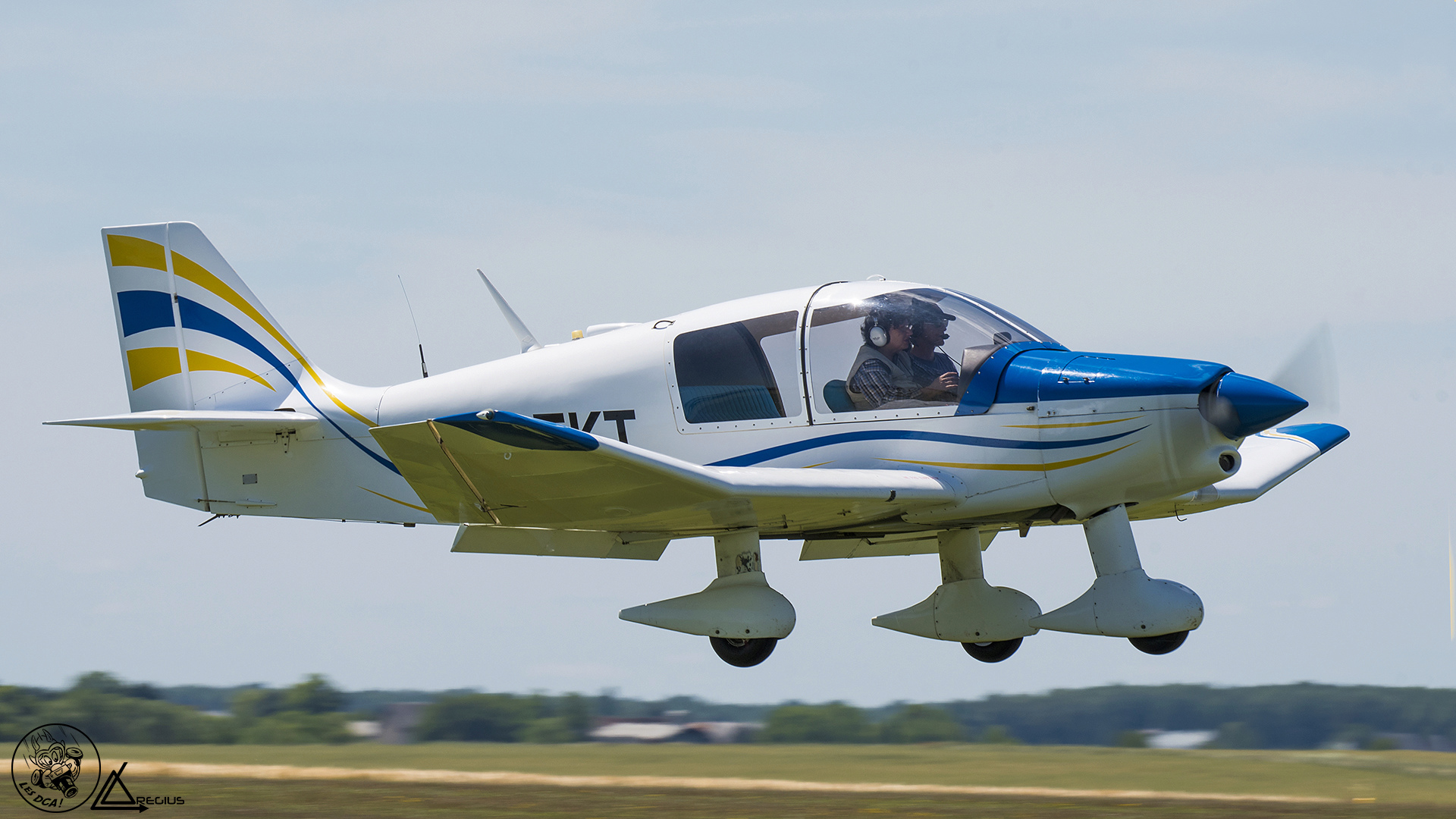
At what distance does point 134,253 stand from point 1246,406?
29.4ft

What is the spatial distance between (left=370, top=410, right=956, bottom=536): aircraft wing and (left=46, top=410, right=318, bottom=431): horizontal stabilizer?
88.7 inches

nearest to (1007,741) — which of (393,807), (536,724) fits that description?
(536,724)


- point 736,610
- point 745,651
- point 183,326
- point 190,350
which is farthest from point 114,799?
point 736,610

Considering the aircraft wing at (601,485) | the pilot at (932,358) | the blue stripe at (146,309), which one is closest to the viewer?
the aircraft wing at (601,485)

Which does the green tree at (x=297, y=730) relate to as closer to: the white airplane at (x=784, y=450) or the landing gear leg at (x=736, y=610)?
the white airplane at (x=784, y=450)

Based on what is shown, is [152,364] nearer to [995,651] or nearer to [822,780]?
[822,780]

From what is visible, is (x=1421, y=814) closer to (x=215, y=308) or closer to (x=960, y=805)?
(x=960, y=805)

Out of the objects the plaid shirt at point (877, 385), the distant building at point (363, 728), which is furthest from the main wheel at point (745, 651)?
the distant building at point (363, 728)

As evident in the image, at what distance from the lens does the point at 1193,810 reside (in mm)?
8859

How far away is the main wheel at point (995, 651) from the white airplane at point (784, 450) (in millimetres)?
21

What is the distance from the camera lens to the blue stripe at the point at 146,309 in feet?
38.8

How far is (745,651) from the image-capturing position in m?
9.65

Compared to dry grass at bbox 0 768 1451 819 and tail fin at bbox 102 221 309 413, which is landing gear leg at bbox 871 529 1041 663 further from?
tail fin at bbox 102 221 309 413

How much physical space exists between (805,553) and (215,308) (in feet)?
17.8
